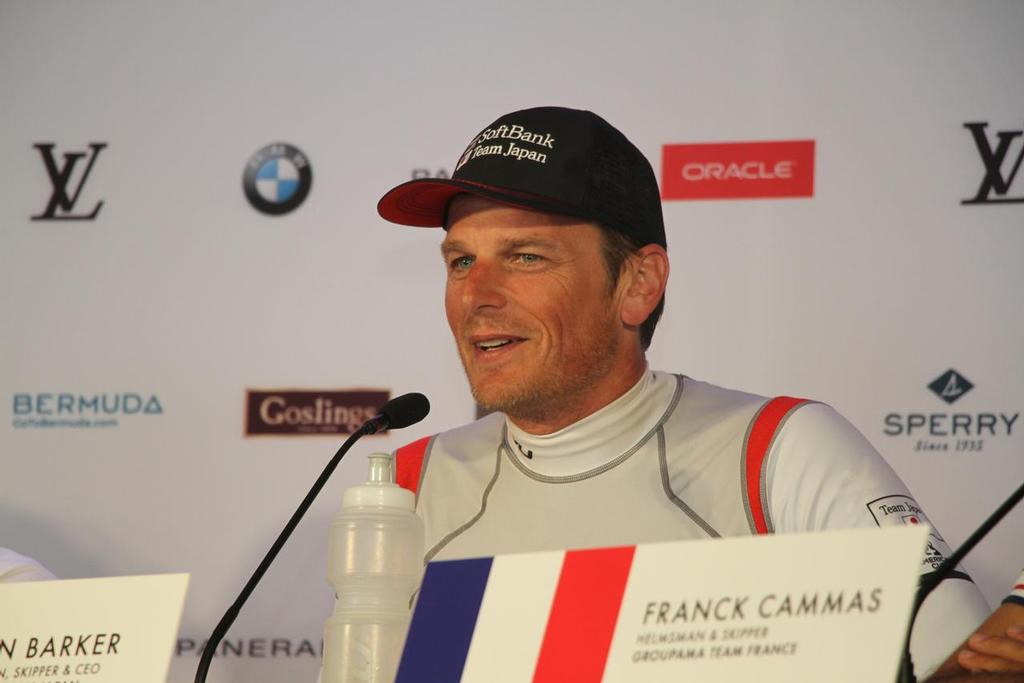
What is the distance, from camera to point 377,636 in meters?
1.26

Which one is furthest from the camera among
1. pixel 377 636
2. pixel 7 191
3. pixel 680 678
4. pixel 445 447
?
pixel 7 191

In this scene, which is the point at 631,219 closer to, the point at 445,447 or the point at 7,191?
the point at 445,447

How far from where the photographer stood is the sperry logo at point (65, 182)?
311cm

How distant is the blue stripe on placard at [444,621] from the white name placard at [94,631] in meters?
0.26

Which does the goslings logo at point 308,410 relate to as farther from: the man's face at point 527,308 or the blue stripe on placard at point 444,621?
the blue stripe on placard at point 444,621

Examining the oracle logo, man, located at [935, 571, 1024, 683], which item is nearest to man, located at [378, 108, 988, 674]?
man, located at [935, 571, 1024, 683]

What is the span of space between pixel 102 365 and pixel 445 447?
1213 millimetres

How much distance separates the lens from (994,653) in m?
1.25

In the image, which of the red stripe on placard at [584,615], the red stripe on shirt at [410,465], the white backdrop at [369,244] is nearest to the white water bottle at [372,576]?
the red stripe on placard at [584,615]

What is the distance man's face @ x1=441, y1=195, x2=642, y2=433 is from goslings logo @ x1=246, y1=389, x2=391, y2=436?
0.91m

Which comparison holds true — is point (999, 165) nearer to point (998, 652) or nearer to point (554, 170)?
point (554, 170)

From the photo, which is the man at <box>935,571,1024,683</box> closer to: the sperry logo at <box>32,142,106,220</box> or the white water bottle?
the white water bottle

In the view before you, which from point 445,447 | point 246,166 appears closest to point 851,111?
point 445,447

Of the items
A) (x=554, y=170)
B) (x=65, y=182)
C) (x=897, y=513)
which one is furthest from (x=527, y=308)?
(x=65, y=182)
